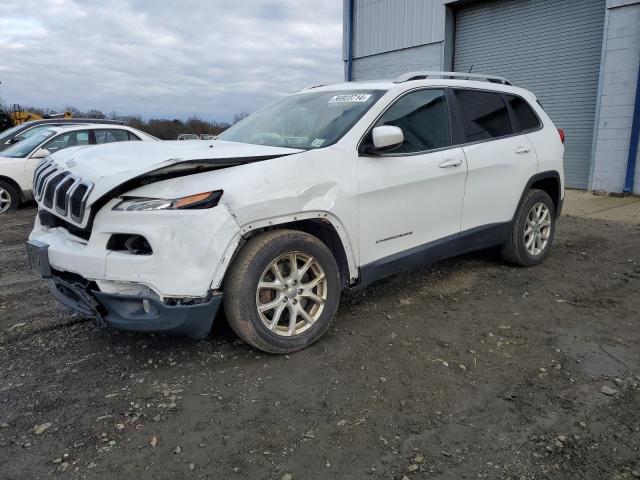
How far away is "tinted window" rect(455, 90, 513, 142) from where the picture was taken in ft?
14.5

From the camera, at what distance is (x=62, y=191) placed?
3174 millimetres

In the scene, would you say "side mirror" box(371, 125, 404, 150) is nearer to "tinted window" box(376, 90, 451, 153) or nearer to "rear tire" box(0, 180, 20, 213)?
"tinted window" box(376, 90, 451, 153)

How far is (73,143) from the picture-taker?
9.55 m

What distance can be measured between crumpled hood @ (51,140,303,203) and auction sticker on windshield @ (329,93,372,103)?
800mm

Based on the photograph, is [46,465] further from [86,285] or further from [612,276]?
[612,276]

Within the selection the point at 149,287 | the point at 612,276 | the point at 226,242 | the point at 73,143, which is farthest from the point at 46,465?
the point at 73,143

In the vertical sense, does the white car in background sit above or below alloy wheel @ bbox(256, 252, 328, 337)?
above

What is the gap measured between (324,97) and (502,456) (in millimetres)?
2997

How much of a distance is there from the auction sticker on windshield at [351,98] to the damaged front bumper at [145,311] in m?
1.89

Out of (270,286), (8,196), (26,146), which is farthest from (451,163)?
(26,146)

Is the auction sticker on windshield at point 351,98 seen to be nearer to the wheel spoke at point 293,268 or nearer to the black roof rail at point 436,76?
the black roof rail at point 436,76

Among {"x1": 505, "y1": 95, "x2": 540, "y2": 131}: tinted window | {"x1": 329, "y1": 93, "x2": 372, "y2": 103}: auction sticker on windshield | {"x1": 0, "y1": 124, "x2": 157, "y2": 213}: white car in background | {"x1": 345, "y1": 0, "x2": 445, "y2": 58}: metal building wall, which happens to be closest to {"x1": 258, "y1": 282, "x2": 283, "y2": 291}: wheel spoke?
{"x1": 329, "y1": 93, "x2": 372, "y2": 103}: auction sticker on windshield

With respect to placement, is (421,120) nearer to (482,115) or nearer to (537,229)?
(482,115)

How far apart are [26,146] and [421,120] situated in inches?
325
